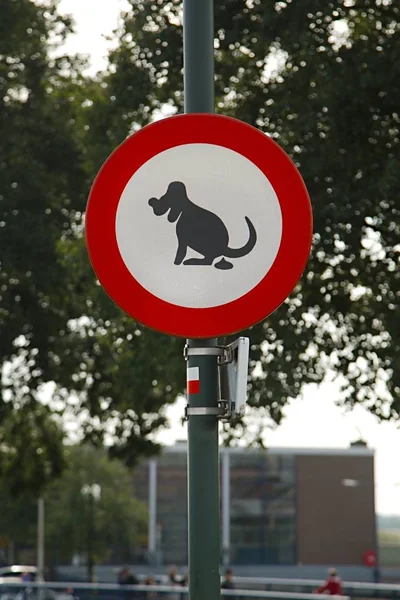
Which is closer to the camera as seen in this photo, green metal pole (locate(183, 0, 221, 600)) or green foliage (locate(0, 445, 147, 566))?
green metal pole (locate(183, 0, 221, 600))

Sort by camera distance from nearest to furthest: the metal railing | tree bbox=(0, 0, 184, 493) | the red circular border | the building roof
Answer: the red circular border
tree bbox=(0, 0, 184, 493)
the metal railing
the building roof

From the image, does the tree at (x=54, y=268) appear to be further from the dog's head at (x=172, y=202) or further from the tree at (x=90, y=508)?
the tree at (x=90, y=508)

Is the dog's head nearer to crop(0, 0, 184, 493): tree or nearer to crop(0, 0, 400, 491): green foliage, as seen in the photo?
crop(0, 0, 400, 491): green foliage

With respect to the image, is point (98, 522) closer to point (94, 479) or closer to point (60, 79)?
point (94, 479)

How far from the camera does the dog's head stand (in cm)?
289

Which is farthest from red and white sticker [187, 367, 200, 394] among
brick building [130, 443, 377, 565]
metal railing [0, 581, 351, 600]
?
brick building [130, 443, 377, 565]

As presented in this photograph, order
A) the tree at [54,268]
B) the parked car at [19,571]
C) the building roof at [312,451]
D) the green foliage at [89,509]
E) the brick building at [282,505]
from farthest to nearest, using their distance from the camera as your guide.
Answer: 1. the building roof at [312,451]
2. the brick building at [282,505]
3. the green foliage at [89,509]
4. the parked car at [19,571]
5. the tree at [54,268]

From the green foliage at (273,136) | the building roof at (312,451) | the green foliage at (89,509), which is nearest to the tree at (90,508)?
the green foliage at (89,509)

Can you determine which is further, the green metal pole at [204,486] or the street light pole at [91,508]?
the street light pole at [91,508]

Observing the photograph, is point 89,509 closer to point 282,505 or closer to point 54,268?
point 282,505

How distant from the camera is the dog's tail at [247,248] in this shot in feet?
9.46

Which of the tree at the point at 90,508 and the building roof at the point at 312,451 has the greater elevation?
the building roof at the point at 312,451

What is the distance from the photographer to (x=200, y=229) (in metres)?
2.89

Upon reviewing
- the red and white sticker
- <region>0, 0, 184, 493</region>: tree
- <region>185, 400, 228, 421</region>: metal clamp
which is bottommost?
<region>185, 400, 228, 421</region>: metal clamp
